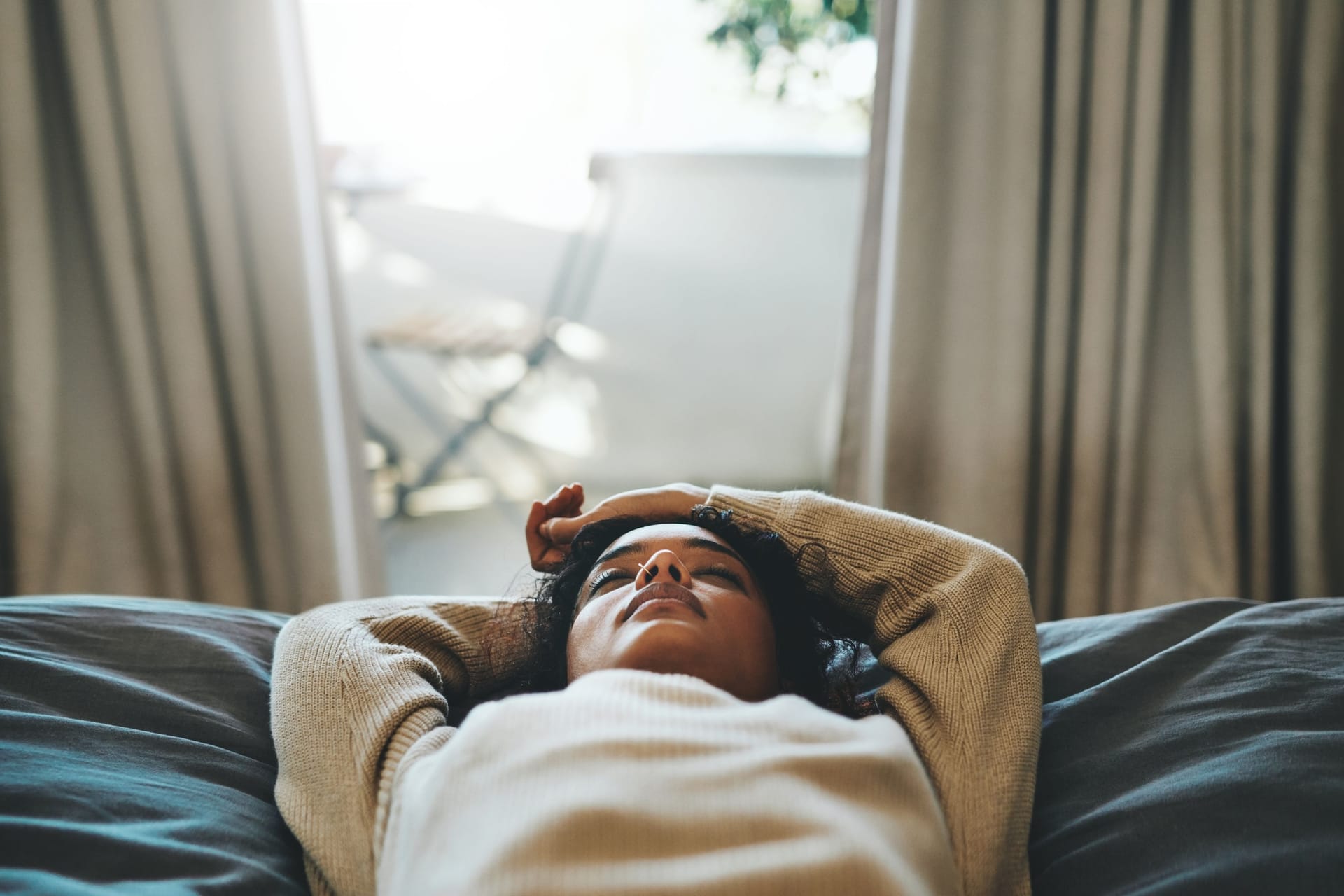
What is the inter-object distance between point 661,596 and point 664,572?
0.03m

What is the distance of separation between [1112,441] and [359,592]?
1648mm

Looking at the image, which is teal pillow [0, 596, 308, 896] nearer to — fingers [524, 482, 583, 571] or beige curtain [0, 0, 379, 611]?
fingers [524, 482, 583, 571]

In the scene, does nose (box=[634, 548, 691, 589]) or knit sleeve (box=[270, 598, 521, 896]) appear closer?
knit sleeve (box=[270, 598, 521, 896])

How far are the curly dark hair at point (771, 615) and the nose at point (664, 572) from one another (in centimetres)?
16

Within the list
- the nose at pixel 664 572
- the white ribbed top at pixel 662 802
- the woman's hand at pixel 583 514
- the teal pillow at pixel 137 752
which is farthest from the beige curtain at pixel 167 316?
the white ribbed top at pixel 662 802

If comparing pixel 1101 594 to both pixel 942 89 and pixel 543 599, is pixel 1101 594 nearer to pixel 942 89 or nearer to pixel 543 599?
pixel 942 89

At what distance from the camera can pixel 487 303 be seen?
11.0 ft

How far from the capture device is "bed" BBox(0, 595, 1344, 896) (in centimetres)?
73

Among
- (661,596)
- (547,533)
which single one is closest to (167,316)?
(547,533)

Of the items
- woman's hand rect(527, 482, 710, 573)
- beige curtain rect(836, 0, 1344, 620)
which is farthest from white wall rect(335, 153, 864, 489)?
woman's hand rect(527, 482, 710, 573)

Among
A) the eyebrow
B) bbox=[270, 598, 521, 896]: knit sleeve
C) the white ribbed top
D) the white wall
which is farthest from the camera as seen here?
the white wall

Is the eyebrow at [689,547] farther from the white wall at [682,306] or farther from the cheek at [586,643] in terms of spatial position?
the white wall at [682,306]

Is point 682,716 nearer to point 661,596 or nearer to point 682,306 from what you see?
point 661,596

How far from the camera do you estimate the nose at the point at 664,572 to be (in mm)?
946
